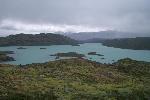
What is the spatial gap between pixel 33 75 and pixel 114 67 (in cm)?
3007

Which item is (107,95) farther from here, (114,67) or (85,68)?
(114,67)

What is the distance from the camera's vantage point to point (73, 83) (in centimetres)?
5584

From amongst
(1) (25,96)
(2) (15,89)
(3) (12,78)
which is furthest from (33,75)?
(1) (25,96)

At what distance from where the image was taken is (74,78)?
63.2 m

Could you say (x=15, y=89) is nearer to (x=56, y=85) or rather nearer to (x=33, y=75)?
(x=56, y=85)

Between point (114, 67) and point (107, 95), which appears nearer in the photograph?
point (107, 95)

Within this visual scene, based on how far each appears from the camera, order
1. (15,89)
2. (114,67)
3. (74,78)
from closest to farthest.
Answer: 1. (15,89)
2. (74,78)
3. (114,67)

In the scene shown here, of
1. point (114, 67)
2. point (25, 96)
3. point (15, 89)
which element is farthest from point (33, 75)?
point (114, 67)

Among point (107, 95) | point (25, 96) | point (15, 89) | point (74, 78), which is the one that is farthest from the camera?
point (74, 78)

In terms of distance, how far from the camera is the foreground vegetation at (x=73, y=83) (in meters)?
42.1

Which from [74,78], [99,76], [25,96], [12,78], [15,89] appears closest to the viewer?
[25,96]

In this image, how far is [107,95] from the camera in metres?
43.5

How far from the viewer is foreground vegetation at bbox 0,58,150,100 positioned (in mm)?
42094

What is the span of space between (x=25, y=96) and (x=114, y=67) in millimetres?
48564
